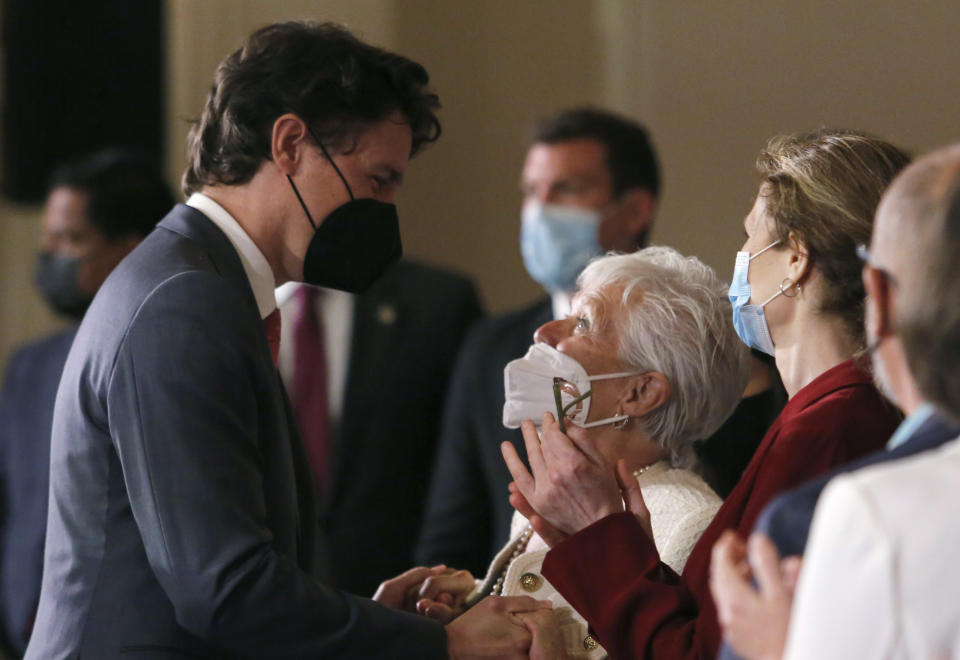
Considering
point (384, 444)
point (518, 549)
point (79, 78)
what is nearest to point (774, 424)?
point (518, 549)

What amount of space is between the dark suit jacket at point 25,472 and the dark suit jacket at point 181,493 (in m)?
1.66

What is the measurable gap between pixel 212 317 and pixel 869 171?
101 cm

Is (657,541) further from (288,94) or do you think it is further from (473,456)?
(473,456)

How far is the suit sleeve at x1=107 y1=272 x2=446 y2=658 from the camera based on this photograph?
1833mm

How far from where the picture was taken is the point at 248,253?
83.7 inches

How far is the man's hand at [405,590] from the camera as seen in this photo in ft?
7.96

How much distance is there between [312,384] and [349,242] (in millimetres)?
1973

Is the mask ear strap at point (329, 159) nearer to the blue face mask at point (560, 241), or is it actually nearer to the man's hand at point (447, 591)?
the man's hand at point (447, 591)

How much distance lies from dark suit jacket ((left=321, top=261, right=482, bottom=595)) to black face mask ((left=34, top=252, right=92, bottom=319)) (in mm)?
848

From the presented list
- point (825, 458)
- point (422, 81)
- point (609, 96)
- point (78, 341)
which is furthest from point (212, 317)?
point (609, 96)

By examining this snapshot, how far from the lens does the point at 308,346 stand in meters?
4.21

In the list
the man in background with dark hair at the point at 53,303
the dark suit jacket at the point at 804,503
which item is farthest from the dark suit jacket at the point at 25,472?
the dark suit jacket at the point at 804,503

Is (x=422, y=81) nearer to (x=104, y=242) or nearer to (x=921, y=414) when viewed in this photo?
(x=921, y=414)

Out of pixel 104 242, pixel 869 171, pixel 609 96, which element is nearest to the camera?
pixel 869 171
